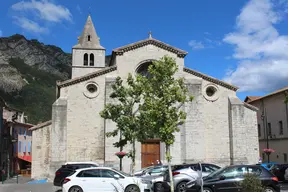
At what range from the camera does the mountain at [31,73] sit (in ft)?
221

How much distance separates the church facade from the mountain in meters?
40.6

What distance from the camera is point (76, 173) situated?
1417 centimetres

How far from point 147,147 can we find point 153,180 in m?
10.9

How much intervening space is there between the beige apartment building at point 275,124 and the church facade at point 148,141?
6565mm

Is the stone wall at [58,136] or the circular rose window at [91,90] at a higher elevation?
the circular rose window at [91,90]

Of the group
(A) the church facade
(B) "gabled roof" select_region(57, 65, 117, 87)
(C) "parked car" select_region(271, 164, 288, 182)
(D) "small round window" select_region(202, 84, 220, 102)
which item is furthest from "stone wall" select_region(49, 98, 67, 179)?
(C) "parked car" select_region(271, 164, 288, 182)

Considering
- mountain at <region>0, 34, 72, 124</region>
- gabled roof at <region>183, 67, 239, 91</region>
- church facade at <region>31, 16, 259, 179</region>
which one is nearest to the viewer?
church facade at <region>31, 16, 259, 179</region>

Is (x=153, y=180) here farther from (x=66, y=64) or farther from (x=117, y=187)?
(x=66, y=64)

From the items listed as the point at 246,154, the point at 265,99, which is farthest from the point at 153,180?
the point at 265,99

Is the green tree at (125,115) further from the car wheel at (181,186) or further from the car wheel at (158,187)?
the car wheel at (181,186)

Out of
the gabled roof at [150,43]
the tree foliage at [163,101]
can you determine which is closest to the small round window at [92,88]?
the gabled roof at [150,43]

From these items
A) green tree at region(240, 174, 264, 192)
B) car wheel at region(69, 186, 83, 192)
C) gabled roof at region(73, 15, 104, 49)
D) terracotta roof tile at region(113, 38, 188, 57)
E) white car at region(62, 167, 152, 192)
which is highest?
gabled roof at region(73, 15, 104, 49)

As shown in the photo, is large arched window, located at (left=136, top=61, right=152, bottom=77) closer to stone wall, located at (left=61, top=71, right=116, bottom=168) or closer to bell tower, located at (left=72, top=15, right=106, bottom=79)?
stone wall, located at (left=61, top=71, right=116, bottom=168)

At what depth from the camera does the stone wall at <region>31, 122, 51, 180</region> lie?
83.0 feet
